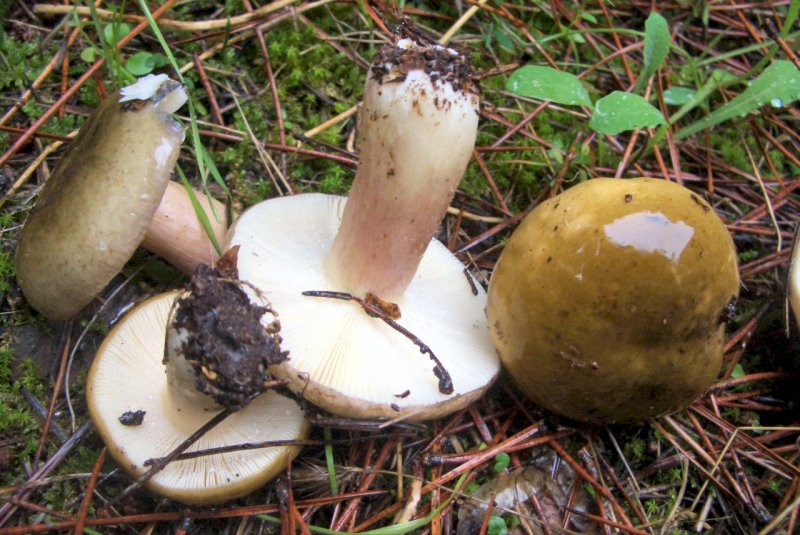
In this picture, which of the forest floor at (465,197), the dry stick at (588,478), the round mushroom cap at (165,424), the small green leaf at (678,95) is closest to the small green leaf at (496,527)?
the forest floor at (465,197)

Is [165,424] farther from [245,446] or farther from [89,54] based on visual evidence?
[89,54]

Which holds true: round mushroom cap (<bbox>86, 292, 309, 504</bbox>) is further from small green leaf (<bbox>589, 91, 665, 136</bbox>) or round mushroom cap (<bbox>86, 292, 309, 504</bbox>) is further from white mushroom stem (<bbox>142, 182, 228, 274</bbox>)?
small green leaf (<bbox>589, 91, 665, 136</bbox>)

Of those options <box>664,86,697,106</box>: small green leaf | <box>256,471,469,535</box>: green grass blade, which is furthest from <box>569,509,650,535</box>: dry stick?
<box>664,86,697,106</box>: small green leaf

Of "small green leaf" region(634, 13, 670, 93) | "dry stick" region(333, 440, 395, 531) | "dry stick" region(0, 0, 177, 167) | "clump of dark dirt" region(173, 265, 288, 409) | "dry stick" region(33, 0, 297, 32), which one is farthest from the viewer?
"dry stick" region(33, 0, 297, 32)

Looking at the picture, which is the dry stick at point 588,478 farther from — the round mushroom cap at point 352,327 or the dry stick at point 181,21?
the dry stick at point 181,21

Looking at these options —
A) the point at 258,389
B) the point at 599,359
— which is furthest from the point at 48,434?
the point at 599,359

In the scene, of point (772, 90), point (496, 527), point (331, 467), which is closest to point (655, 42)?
point (772, 90)
